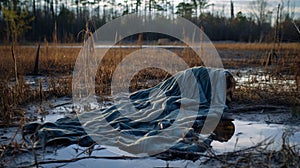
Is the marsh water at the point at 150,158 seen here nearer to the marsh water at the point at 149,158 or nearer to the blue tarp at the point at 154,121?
the marsh water at the point at 149,158

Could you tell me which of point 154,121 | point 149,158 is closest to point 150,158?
point 149,158

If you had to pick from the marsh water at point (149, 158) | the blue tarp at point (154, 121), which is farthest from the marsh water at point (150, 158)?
the blue tarp at point (154, 121)

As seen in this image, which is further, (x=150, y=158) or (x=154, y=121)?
(x=154, y=121)

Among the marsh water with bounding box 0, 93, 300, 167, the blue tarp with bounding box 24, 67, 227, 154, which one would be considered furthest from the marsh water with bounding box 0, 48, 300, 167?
the blue tarp with bounding box 24, 67, 227, 154

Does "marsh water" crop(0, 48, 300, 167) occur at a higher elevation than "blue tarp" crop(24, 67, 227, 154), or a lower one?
lower

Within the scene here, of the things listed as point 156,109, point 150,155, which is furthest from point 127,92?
point 150,155

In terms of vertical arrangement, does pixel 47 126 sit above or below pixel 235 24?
below

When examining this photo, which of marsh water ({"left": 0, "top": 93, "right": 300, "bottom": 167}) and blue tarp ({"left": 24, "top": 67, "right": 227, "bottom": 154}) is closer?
marsh water ({"left": 0, "top": 93, "right": 300, "bottom": 167})

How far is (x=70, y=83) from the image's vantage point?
20.2ft

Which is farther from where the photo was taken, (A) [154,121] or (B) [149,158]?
(A) [154,121]

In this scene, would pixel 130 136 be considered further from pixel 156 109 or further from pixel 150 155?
pixel 156 109

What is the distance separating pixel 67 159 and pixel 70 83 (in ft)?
11.8

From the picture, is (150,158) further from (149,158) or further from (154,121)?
(154,121)

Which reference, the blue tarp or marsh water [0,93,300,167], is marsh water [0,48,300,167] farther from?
the blue tarp
